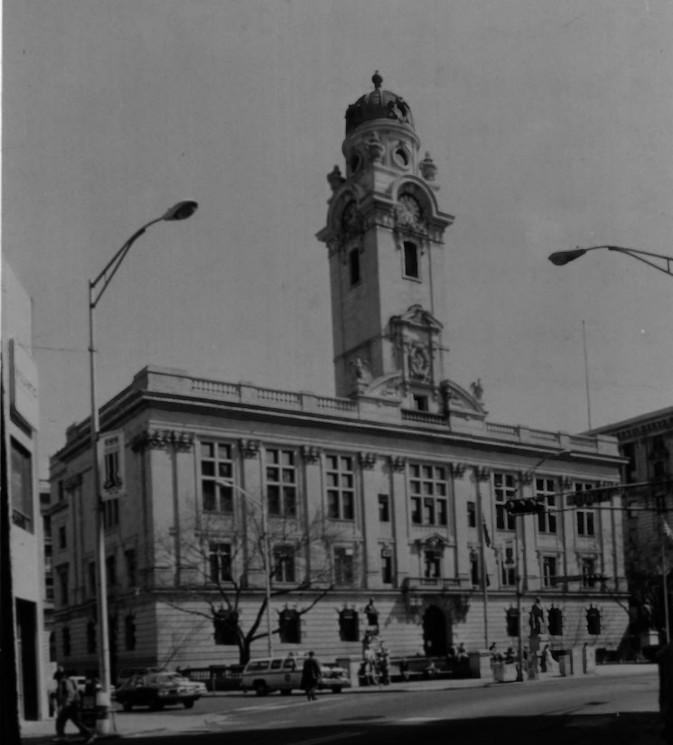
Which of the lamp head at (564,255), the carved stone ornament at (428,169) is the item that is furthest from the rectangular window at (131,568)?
the lamp head at (564,255)

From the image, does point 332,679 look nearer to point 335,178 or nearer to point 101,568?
point 101,568

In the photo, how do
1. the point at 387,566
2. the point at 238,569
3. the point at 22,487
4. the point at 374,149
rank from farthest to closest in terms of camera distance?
the point at 374,149 < the point at 387,566 < the point at 238,569 < the point at 22,487

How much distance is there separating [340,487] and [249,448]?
713 cm

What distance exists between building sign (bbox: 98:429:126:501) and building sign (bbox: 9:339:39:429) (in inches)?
181

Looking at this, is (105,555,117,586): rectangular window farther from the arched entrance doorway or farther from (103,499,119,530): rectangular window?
the arched entrance doorway

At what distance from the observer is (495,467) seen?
75562mm

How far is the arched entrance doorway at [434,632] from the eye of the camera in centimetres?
6950

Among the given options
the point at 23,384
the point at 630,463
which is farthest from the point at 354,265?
the point at 23,384

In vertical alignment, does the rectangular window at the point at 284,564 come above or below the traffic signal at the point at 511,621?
above

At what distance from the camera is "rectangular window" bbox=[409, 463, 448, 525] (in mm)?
71688

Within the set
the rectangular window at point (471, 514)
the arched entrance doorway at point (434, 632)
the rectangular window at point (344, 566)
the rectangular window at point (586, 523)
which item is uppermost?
the rectangular window at point (471, 514)

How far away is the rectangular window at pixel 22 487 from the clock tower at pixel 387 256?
39.6 m

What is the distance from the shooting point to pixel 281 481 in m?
65.4

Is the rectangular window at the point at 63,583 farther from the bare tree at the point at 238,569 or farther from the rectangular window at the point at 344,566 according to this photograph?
the rectangular window at the point at 344,566
